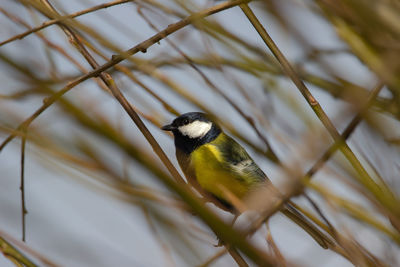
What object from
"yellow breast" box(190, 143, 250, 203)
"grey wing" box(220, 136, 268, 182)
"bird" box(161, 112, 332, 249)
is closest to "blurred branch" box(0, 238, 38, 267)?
"bird" box(161, 112, 332, 249)

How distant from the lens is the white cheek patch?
3.98 meters

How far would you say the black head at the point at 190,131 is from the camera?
3.94 m

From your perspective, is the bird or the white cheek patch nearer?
the bird

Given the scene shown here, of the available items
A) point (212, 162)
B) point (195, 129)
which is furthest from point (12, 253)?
point (195, 129)

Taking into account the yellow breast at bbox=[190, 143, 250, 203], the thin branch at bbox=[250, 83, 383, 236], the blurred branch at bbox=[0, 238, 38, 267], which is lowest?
the thin branch at bbox=[250, 83, 383, 236]

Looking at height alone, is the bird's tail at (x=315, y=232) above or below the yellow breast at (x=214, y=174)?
below

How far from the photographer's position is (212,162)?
145 inches

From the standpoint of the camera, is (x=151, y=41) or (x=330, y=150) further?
(x=151, y=41)

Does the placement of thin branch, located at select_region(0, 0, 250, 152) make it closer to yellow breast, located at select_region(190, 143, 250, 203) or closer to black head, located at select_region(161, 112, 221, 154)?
yellow breast, located at select_region(190, 143, 250, 203)

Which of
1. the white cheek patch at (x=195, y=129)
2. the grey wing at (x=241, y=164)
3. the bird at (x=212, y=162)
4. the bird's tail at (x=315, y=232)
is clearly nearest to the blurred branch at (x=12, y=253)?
the bird's tail at (x=315, y=232)

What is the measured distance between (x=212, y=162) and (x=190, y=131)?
1.40 feet

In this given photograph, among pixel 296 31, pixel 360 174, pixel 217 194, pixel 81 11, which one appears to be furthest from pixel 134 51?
pixel 217 194

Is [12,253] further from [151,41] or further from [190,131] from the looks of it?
[190,131]

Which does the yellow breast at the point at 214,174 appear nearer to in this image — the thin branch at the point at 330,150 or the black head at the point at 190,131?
the black head at the point at 190,131
